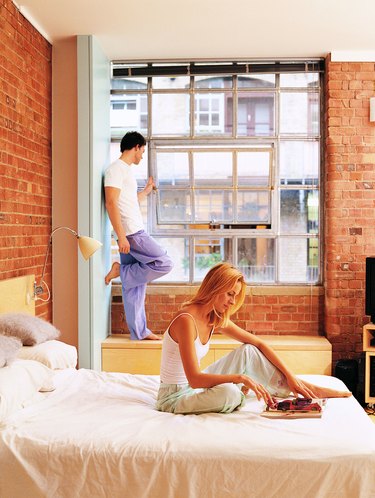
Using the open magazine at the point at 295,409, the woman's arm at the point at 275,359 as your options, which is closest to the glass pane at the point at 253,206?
the woman's arm at the point at 275,359

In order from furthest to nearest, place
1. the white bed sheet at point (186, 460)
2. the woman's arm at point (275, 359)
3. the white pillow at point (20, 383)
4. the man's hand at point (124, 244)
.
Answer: the man's hand at point (124, 244) → the woman's arm at point (275, 359) → the white pillow at point (20, 383) → the white bed sheet at point (186, 460)

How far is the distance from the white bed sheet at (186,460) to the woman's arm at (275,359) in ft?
1.52

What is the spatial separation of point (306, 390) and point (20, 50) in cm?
296

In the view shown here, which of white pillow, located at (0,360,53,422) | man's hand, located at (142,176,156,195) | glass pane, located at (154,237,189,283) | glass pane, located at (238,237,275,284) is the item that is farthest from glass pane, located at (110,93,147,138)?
white pillow, located at (0,360,53,422)

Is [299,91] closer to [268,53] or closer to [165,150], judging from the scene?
[268,53]

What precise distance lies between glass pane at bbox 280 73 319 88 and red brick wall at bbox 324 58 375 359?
0.84ft

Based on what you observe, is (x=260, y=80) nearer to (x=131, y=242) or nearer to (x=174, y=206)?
(x=174, y=206)

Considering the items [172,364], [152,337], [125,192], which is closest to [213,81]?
[125,192]

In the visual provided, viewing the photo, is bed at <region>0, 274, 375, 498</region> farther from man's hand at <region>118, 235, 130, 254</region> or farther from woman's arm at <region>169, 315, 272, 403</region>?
man's hand at <region>118, 235, 130, 254</region>

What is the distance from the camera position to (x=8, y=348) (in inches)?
135

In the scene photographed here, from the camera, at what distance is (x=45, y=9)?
15.7 feet

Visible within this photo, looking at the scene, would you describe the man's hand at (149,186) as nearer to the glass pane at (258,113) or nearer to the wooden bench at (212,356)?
the glass pane at (258,113)

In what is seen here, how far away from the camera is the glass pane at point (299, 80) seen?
240 inches

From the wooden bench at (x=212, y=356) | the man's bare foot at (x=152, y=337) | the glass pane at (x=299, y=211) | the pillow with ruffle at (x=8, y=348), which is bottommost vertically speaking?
the wooden bench at (x=212, y=356)
